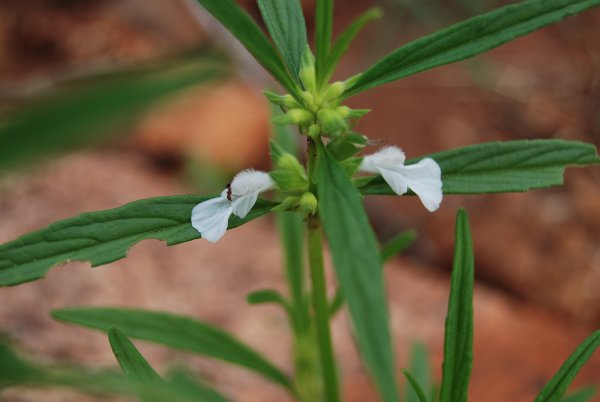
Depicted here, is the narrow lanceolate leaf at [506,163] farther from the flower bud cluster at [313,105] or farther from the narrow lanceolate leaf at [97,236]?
the narrow lanceolate leaf at [97,236]

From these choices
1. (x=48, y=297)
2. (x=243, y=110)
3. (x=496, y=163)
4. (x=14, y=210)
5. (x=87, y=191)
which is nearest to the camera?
(x=496, y=163)

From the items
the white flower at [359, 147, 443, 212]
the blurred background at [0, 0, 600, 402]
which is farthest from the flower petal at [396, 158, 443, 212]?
the blurred background at [0, 0, 600, 402]

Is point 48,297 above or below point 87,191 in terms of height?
below

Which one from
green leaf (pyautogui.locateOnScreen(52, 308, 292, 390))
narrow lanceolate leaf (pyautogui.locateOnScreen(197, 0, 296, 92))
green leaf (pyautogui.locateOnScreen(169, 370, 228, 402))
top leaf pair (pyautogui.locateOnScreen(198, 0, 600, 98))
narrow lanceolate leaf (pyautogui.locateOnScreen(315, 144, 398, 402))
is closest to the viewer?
narrow lanceolate leaf (pyautogui.locateOnScreen(315, 144, 398, 402))

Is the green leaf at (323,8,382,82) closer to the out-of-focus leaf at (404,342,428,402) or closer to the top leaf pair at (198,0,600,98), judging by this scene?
the top leaf pair at (198,0,600,98)

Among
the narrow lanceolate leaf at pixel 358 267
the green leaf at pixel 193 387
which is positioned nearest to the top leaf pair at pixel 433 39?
the narrow lanceolate leaf at pixel 358 267

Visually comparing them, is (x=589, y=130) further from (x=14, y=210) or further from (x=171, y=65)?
(x=171, y=65)

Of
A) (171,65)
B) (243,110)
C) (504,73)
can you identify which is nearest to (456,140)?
(504,73)
